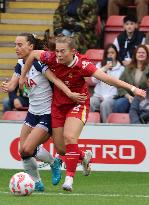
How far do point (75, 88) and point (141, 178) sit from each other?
2.95 metres

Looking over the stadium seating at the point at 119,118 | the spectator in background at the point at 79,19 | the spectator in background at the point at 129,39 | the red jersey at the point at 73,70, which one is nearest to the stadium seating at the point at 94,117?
the stadium seating at the point at 119,118

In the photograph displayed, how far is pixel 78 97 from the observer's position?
11.8 meters

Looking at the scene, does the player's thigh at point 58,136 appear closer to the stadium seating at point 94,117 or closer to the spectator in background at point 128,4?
the stadium seating at point 94,117

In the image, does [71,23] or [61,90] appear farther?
[71,23]

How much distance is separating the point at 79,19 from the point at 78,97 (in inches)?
249

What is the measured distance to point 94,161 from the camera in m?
15.0

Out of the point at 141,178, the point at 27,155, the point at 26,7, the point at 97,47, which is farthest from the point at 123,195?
the point at 26,7

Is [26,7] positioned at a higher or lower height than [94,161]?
higher

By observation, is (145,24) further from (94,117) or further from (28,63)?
(28,63)

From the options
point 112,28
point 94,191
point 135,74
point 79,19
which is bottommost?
point 94,191

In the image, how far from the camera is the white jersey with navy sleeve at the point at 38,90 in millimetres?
12219

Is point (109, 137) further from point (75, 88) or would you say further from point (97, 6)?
point (97, 6)

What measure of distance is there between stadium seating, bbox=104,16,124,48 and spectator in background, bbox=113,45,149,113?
2.30 m

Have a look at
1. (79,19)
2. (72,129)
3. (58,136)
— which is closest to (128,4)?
(79,19)
